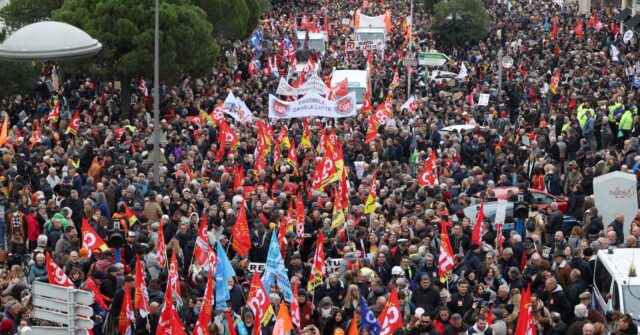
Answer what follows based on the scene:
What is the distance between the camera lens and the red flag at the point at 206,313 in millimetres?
16469

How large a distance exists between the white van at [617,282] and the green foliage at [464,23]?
37670mm

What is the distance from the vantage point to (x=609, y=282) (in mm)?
18391

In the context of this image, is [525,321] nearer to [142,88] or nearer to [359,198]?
[359,198]

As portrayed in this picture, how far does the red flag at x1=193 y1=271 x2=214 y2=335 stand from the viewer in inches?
648

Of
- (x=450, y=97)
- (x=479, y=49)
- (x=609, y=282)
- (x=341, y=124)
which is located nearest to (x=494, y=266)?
(x=609, y=282)

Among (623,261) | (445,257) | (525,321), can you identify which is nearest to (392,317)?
(525,321)

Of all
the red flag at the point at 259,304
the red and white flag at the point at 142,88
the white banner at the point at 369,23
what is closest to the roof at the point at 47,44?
the red flag at the point at 259,304

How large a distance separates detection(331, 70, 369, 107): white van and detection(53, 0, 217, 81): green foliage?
3939mm

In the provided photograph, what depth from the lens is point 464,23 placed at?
5681 cm

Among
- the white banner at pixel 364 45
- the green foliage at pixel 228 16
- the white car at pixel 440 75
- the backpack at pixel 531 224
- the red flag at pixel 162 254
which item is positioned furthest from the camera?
the white banner at pixel 364 45

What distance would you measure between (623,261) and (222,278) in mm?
4857

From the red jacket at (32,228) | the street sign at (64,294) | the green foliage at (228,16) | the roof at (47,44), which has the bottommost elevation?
the red jacket at (32,228)

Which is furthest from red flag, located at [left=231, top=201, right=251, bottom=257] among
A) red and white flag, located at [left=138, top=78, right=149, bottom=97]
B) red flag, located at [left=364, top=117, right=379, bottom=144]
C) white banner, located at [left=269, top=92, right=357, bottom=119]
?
red and white flag, located at [left=138, top=78, right=149, bottom=97]

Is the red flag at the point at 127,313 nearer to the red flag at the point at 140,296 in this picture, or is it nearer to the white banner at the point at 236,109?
the red flag at the point at 140,296
